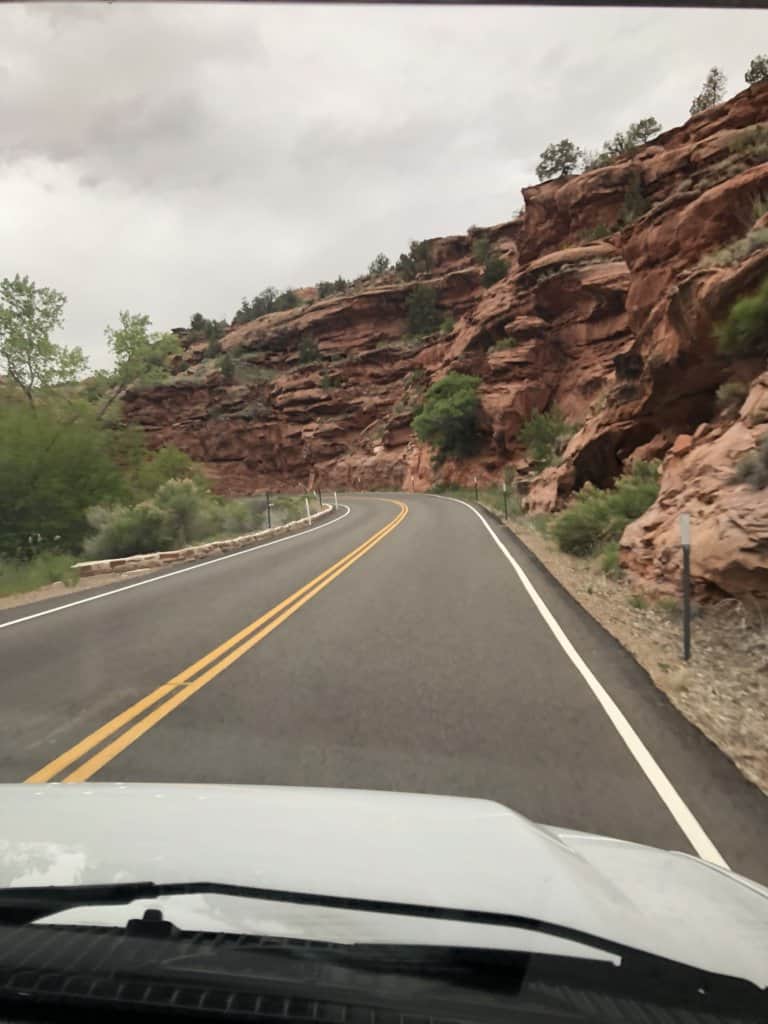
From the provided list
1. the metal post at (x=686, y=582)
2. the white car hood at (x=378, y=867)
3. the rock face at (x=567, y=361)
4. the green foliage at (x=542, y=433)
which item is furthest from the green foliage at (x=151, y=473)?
the white car hood at (x=378, y=867)

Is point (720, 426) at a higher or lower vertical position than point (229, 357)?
lower

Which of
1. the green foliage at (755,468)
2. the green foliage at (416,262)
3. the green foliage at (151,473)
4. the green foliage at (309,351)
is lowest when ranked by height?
the green foliage at (755,468)

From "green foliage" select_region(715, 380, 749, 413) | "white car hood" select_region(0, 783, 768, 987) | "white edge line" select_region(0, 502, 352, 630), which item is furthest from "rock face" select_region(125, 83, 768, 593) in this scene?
"white edge line" select_region(0, 502, 352, 630)

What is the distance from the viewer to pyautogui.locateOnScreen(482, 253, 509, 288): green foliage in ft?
213

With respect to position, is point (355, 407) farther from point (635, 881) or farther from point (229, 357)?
point (635, 881)

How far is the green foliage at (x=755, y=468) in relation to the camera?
9266 millimetres

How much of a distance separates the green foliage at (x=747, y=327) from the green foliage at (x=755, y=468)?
4.43 m

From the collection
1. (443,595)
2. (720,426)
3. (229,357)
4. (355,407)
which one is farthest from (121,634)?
(229,357)

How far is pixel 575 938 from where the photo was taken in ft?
5.74

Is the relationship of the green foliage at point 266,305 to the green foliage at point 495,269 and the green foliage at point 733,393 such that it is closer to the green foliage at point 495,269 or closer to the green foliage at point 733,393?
the green foliage at point 495,269

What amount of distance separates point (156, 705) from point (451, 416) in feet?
156

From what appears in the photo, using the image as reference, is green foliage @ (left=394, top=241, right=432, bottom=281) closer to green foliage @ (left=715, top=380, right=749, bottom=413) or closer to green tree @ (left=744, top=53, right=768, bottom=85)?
green tree @ (left=744, top=53, right=768, bottom=85)

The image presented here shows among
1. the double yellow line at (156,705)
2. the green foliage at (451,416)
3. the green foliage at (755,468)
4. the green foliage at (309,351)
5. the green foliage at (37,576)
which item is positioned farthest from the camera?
the green foliage at (309,351)

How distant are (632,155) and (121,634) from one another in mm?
49889
